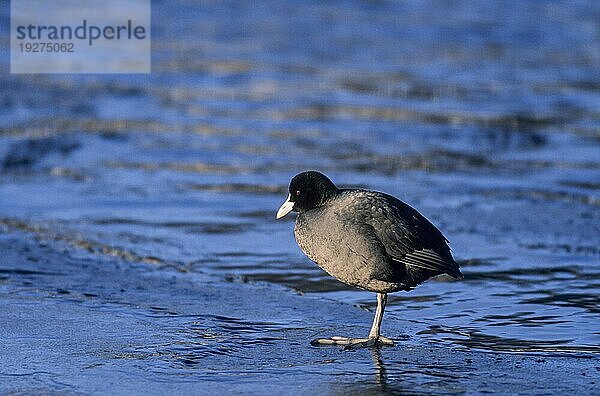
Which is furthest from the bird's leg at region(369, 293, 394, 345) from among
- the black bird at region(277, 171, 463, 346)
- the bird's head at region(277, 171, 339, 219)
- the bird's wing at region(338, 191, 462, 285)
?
the bird's head at region(277, 171, 339, 219)

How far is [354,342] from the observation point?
578cm

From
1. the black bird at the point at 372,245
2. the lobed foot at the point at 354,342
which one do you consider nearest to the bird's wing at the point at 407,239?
the black bird at the point at 372,245

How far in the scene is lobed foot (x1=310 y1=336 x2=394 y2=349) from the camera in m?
5.77

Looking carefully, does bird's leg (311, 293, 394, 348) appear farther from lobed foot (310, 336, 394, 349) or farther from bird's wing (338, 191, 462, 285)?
bird's wing (338, 191, 462, 285)

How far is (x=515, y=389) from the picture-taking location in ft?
16.3

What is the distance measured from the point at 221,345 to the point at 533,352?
155 centimetres

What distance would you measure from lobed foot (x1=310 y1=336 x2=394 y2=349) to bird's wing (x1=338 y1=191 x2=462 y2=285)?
13.4 inches

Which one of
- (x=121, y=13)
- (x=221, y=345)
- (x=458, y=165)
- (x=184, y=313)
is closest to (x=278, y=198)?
(x=458, y=165)

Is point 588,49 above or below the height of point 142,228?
above

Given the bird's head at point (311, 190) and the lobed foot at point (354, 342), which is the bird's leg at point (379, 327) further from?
the bird's head at point (311, 190)

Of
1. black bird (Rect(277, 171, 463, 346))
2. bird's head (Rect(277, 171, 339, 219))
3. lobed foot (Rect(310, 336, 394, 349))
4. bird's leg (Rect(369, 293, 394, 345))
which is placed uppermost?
bird's head (Rect(277, 171, 339, 219))

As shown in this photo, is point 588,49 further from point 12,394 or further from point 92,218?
point 12,394

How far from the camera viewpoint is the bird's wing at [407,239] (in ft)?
18.9

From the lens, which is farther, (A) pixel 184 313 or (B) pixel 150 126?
(B) pixel 150 126
